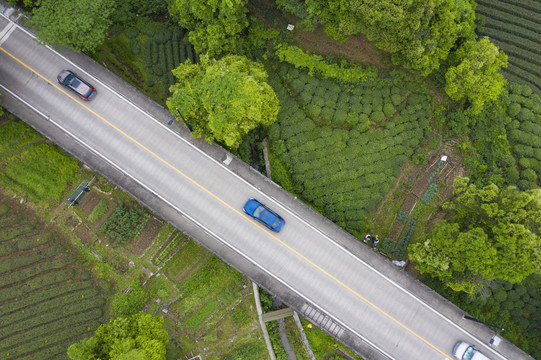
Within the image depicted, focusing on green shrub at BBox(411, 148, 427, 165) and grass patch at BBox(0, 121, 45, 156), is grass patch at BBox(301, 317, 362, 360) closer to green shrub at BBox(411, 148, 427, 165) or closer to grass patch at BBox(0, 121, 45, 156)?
green shrub at BBox(411, 148, 427, 165)

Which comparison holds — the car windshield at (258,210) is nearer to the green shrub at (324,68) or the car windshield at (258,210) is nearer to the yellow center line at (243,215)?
the yellow center line at (243,215)

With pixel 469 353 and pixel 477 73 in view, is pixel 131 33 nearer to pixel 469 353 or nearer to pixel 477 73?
pixel 477 73

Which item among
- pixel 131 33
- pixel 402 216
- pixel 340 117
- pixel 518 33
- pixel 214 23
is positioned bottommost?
pixel 402 216

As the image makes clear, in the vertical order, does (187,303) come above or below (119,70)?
below

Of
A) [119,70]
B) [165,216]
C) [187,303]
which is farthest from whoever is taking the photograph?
[119,70]

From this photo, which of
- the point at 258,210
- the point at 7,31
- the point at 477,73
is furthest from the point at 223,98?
the point at 7,31

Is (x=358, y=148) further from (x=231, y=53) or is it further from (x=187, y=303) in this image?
(x=187, y=303)

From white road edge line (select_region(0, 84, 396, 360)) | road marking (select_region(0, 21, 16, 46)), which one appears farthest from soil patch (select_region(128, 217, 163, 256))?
road marking (select_region(0, 21, 16, 46))

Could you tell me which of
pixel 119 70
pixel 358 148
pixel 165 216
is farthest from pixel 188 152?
pixel 358 148
